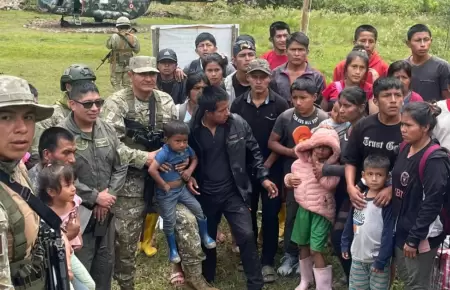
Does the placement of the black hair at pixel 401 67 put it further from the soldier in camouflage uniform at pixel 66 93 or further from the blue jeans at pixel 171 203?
the soldier in camouflage uniform at pixel 66 93

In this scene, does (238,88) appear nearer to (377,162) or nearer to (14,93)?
(377,162)

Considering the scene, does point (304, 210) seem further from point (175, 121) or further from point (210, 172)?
point (175, 121)

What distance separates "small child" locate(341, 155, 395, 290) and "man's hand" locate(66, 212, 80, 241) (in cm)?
203

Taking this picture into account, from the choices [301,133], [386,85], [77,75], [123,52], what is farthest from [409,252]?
[123,52]

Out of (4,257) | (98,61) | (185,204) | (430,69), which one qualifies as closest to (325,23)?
(98,61)

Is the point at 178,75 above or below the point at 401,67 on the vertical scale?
below

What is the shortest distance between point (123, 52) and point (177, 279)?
7.74 m

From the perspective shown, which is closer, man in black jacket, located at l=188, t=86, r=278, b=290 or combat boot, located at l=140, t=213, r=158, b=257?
man in black jacket, located at l=188, t=86, r=278, b=290

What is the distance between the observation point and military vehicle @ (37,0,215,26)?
22.8 m

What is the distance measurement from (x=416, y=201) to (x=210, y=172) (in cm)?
179

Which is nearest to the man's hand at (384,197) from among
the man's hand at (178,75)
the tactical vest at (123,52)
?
the man's hand at (178,75)

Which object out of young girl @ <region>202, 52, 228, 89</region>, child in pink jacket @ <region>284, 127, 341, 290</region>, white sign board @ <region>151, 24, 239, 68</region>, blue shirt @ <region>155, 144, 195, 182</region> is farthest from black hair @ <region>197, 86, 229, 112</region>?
white sign board @ <region>151, 24, 239, 68</region>

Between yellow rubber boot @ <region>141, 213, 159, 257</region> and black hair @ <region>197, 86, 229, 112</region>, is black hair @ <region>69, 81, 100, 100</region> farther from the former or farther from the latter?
yellow rubber boot @ <region>141, 213, 159, 257</region>

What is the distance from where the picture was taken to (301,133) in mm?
5098
